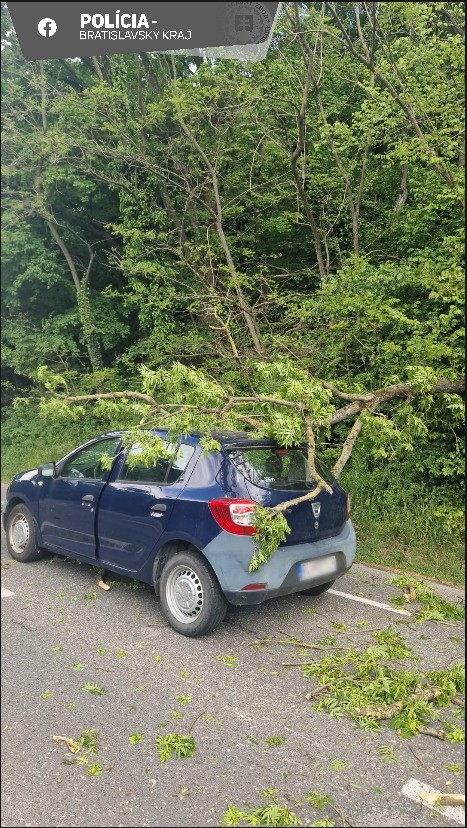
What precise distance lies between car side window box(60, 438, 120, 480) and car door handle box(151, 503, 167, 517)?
0.41m

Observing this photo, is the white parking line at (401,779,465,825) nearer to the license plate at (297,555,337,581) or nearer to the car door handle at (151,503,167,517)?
the license plate at (297,555,337,581)

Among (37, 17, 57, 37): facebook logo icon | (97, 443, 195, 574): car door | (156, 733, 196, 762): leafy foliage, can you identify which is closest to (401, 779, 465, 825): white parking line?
(156, 733, 196, 762): leafy foliage

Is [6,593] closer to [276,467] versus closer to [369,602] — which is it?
[276,467]

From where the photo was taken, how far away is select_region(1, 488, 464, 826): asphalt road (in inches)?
44.4

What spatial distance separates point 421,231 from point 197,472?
4.39ft

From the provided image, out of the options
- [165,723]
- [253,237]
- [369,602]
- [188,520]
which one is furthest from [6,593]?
[369,602]

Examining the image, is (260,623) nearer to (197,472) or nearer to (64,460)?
(197,472)

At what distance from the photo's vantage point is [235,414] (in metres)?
1.88

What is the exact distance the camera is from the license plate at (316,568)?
234 cm

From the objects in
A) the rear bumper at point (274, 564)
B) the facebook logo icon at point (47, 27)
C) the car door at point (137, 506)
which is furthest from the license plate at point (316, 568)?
the facebook logo icon at point (47, 27)

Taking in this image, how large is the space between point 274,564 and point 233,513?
0.28 meters

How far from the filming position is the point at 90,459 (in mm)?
1683

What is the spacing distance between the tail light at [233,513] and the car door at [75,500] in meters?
0.62

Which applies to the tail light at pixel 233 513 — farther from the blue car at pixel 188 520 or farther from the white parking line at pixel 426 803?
the white parking line at pixel 426 803
